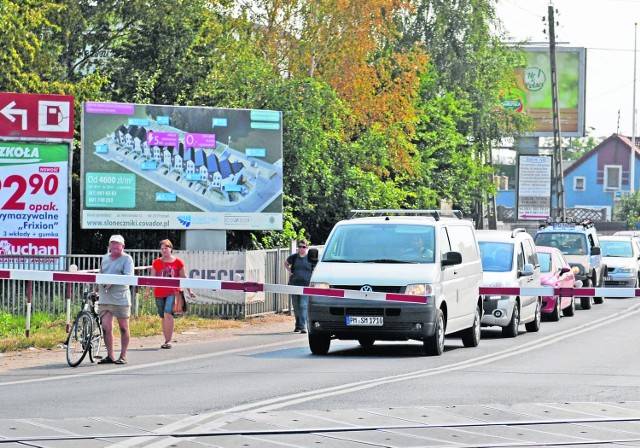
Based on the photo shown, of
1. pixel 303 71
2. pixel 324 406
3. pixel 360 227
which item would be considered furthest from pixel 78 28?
pixel 324 406

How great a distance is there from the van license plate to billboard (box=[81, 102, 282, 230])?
40.1 ft

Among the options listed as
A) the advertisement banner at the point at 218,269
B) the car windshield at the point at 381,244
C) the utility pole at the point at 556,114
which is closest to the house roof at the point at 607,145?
the utility pole at the point at 556,114

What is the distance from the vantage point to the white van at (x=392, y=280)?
721 inches

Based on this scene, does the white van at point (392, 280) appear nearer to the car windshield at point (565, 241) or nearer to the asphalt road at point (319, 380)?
the asphalt road at point (319, 380)

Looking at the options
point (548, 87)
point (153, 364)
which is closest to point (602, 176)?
point (548, 87)

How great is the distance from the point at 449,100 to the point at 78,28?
16.7 metres

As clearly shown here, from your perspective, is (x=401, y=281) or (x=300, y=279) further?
(x=300, y=279)

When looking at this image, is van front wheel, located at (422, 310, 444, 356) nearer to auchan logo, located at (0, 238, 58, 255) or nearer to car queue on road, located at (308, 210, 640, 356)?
car queue on road, located at (308, 210, 640, 356)

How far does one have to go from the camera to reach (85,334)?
57.6ft

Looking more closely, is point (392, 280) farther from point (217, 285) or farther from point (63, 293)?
point (63, 293)

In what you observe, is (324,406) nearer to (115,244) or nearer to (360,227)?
(115,244)

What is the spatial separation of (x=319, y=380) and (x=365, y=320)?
131 inches

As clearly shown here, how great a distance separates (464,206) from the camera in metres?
A: 58.3

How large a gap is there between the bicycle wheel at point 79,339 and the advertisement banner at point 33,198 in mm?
10385
